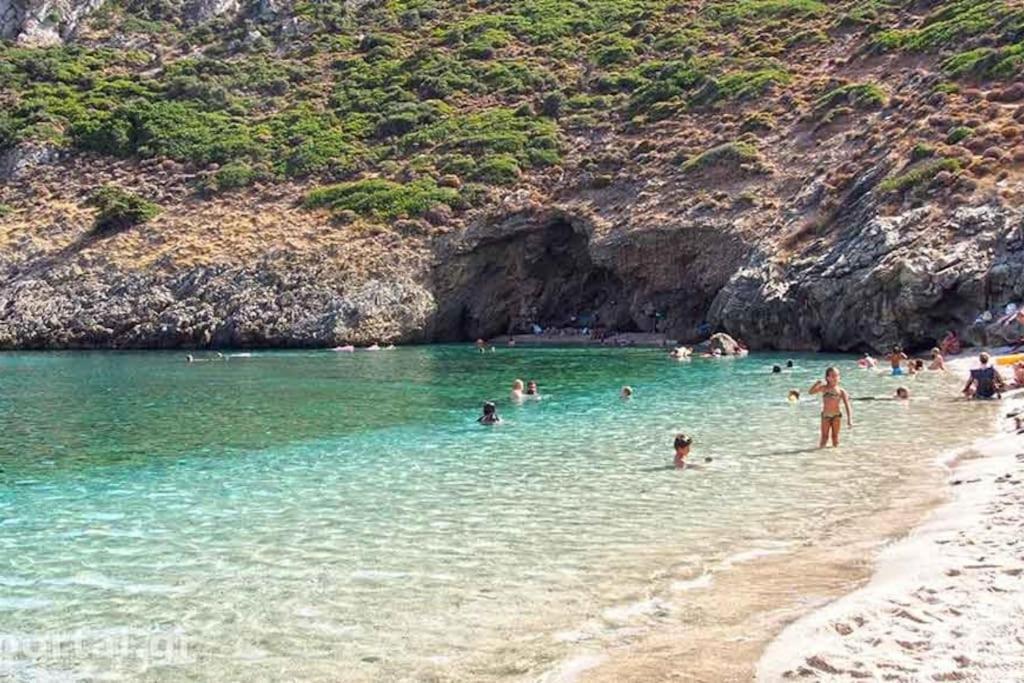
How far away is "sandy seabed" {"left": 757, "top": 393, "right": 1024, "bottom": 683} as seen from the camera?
21.4ft

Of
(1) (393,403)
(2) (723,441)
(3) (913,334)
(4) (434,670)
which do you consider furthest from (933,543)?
(3) (913,334)

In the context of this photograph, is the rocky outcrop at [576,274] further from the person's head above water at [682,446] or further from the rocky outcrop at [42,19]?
the rocky outcrop at [42,19]

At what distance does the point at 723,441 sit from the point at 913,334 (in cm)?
2195

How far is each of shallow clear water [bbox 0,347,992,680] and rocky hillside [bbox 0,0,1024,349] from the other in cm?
1576

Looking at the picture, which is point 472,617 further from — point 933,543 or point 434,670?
point 933,543

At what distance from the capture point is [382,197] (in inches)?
2140

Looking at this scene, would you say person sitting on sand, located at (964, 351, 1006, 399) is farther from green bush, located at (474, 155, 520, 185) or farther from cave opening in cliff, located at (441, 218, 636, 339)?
green bush, located at (474, 155, 520, 185)

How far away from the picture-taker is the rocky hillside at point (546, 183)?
3972 cm

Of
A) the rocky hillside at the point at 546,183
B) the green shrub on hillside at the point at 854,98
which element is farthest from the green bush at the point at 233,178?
the green shrub on hillside at the point at 854,98

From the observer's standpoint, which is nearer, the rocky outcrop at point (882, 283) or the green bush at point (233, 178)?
the rocky outcrop at point (882, 283)

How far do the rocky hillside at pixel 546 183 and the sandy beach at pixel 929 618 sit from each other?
88.4 ft

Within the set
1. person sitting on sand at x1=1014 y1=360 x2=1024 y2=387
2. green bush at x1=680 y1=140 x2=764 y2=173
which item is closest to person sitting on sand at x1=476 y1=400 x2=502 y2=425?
person sitting on sand at x1=1014 y1=360 x2=1024 y2=387

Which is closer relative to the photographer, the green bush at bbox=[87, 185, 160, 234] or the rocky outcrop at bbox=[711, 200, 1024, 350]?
the rocky outcrop at bbox=[711, 200, 1024, 350]

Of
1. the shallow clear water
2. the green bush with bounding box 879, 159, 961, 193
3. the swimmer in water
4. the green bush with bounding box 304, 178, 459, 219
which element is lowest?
the shallow clear water
